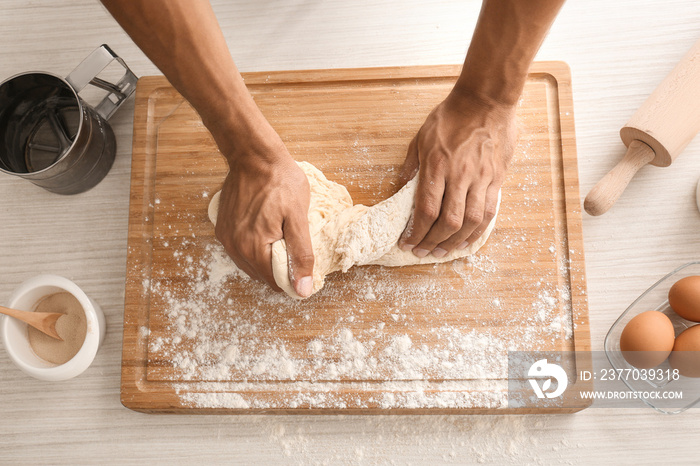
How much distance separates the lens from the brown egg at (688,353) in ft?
3.82

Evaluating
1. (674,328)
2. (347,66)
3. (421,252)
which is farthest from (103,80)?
(674,328)

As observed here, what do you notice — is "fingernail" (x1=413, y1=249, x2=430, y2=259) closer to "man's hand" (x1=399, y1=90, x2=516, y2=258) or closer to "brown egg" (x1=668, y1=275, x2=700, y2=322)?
"man's hand" (x1=399, y1=90, x2=516, y2=258)

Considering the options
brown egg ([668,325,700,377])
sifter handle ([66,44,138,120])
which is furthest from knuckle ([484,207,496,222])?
sifter handle ([66,44,138,120])

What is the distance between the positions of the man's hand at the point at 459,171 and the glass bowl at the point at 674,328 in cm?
46

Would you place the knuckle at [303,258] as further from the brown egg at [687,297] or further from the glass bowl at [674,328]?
the brown egg at [687,297]

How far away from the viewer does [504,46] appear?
1.08m

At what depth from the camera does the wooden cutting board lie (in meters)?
1.29

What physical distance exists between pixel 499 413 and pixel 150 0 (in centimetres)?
126

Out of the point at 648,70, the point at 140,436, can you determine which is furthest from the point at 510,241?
the point at 140,436

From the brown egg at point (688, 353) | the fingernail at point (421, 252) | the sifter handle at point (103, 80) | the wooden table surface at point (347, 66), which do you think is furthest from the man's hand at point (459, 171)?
the sifter handle at point (103, 80)

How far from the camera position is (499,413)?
50.8 inches

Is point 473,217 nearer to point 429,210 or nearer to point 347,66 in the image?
point 429,210

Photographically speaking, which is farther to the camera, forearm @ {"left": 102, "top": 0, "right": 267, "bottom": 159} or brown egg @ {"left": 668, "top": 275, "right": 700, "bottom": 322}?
brown egg @ {"left": 668, "top": 275, "right": 700, "bottom": 322}

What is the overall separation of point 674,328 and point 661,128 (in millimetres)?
538
